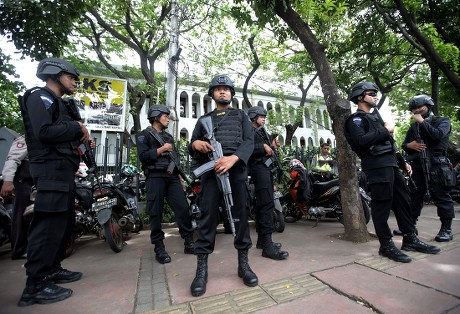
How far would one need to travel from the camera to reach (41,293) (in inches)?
Answer: 90.8

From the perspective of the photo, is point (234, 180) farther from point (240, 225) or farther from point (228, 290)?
point (228, 290)

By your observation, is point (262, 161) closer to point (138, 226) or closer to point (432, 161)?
point (432, 161)

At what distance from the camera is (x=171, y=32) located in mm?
6602

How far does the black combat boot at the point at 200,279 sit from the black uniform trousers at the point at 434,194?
9.97 ft

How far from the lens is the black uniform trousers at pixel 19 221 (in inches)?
145

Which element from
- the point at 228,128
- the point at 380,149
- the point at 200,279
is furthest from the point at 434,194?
the point at 200,279

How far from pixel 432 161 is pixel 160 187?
4070mm

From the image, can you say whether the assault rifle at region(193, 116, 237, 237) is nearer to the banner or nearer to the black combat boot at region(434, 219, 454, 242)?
the black combat boot at region(434, 219, 454, 242)

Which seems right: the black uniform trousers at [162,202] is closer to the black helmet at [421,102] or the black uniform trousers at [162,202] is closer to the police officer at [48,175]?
the police officer at [48,175]


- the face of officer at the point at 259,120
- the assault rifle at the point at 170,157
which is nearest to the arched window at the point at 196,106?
the face of officer at the point at 259,120

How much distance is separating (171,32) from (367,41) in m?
7.06

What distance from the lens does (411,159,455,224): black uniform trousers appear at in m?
3.68

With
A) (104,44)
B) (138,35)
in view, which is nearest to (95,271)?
(138,35)

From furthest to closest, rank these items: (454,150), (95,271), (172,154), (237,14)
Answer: (454,150) → (237,14) → (172,154) → (95,271)
